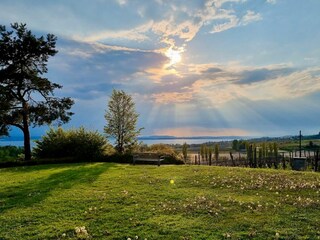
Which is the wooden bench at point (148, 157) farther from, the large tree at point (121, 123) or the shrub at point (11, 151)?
the shrub at point (11, 151)

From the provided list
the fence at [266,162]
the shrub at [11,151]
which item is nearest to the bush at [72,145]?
the shrub at [11,151]

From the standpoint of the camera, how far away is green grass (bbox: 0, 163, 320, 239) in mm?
8781

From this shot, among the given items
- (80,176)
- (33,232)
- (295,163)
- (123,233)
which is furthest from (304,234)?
(295,163)

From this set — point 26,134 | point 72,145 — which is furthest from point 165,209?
point 26,134

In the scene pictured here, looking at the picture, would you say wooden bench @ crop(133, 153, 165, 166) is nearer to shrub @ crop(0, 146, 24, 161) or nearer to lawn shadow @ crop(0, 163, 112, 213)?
lawn shadow @ crop(0, 163, 112, 213)

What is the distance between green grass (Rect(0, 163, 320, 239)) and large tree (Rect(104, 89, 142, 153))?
71.4ft

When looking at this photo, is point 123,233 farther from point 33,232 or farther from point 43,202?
point 43,202

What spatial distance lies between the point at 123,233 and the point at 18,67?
101 ft

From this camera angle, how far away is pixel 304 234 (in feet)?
27.5

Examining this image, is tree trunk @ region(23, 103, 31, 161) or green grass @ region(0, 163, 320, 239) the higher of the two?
tree trunk @ region(23, 103, 31, 161)

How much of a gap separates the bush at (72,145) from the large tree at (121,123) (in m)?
4.16

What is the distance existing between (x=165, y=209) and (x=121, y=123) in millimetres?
28653

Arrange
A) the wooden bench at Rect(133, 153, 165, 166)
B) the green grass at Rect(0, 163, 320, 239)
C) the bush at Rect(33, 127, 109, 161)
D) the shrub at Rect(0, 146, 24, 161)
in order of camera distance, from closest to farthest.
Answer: the green grass at Rect(0, 163, 320, 239) → the wooden bench at Rect(133, 153, 165, 166) → the bush at Rect(33, 127, 109, 161) → the shrub at Rect(0, 146, 24, 161)

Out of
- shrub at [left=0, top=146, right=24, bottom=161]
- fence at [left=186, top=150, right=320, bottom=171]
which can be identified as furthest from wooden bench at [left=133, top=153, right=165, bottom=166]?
shrub at [left=0, top=146, right=24, bottom=161]
